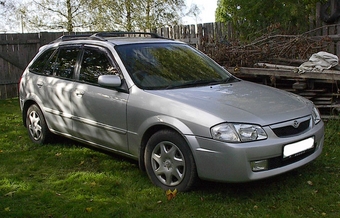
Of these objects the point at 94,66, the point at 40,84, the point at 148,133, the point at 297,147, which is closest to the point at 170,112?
the point at 148,133

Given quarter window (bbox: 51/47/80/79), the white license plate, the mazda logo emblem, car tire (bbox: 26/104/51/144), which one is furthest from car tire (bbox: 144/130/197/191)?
car tire (bbox: 26/104/51/144)

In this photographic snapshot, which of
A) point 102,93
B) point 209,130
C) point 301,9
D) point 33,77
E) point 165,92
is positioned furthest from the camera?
point 301,9

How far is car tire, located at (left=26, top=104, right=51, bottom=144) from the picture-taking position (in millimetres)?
6367

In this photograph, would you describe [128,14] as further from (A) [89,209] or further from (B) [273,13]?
(A) [89,209]

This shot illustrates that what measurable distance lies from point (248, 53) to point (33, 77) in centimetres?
405

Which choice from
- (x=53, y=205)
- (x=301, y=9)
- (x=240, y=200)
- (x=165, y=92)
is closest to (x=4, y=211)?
(x=53, y=205)

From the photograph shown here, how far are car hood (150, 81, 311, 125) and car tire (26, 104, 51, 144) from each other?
2493 mm

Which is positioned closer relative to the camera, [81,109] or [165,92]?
[165,92]

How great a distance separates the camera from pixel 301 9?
12.0 meters

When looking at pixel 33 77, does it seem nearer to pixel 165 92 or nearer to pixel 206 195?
pixel 165 92

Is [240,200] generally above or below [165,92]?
below

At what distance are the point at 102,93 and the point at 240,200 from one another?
207 centimetres

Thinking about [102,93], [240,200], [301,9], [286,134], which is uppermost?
[301,9]

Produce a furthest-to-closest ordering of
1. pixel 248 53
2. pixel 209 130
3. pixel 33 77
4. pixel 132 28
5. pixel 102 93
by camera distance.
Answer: pixel 132 28 < pixel 248 53 < pixel 33 77 < pixel 102 93 < pixel 209 130
